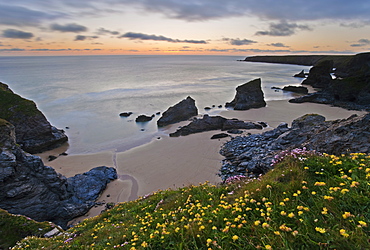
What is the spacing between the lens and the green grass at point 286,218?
3402mm

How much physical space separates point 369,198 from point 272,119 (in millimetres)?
34314

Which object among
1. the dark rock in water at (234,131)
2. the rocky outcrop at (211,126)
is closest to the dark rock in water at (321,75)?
the rocky outcrop at (211,126)

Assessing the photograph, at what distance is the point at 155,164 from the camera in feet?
70.9

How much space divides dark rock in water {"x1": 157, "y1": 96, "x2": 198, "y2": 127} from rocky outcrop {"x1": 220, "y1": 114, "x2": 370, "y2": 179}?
577 inches

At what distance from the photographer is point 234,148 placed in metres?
23.0

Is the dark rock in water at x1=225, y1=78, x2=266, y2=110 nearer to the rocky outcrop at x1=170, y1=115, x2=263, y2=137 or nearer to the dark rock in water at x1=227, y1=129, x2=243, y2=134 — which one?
the rocky outcrop at x1=170, y1=115, x2=263, y2=137

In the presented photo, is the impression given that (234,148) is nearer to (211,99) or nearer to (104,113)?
(104,113)

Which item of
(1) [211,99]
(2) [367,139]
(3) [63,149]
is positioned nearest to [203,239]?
(2) [367,139]

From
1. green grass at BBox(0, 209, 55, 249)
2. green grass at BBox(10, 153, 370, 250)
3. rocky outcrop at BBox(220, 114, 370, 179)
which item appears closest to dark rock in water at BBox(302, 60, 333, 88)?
rocky outcrop at BBox(220, 114, 370, 179)

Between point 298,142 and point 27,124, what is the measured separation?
2944cm

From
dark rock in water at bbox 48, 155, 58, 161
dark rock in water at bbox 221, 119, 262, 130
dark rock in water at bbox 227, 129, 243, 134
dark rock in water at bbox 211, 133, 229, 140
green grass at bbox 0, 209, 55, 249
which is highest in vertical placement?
green grass at bbox 0, 209, 55, 249

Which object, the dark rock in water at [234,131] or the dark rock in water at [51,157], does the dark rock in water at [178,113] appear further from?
the dark rock in water at [51,157]

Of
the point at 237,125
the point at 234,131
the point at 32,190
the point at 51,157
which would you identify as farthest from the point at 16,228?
the point at 237,125

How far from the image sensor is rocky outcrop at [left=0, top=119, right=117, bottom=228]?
42.9 ft
